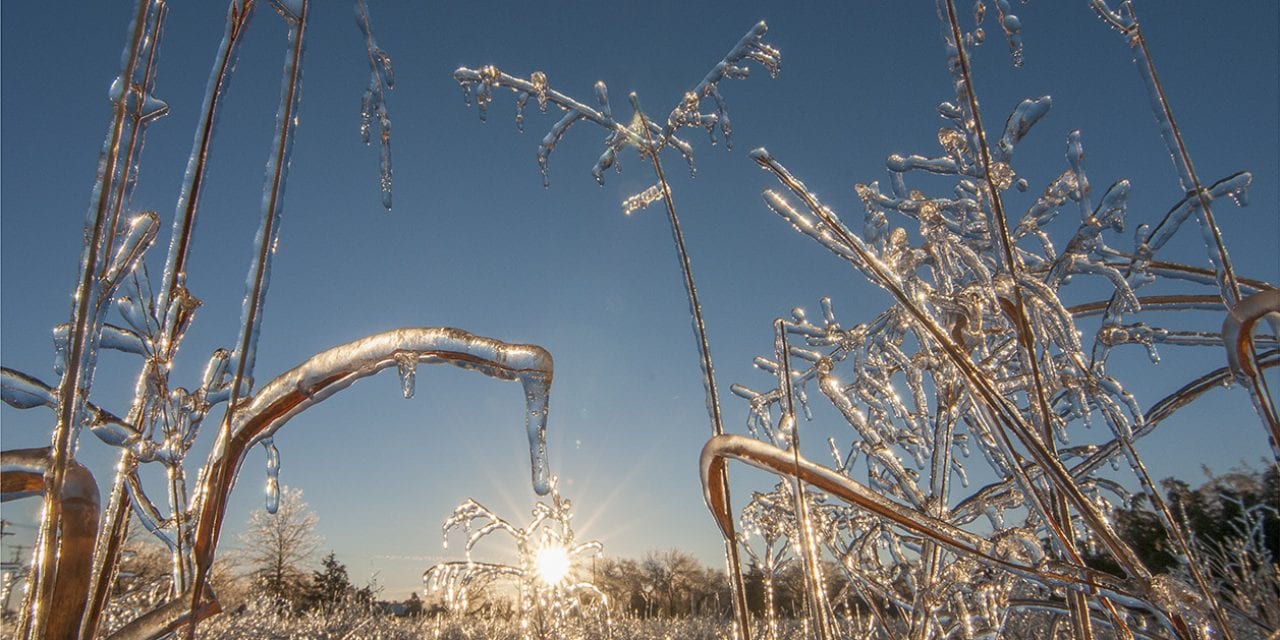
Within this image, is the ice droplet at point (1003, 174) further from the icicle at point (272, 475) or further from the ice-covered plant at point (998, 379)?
the icicle at point (272, 475)

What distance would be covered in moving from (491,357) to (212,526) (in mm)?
233

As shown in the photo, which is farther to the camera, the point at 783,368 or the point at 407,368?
the point at 783,368

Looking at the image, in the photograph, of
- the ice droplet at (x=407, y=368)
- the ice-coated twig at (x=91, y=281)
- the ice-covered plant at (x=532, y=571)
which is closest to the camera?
the ice-coated twig at (x=91, y=281)

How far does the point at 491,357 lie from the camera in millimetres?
549

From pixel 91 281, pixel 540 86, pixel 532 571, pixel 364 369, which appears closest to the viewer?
pixel 91 281

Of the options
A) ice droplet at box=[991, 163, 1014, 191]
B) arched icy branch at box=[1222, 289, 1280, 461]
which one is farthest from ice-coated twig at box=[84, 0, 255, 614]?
ice droplet at box=[991, 163, 1014, 191]

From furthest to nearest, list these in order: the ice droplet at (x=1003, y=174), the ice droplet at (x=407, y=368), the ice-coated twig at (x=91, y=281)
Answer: the ice droplet at (x=1003, y=174), the ice droplet at (x=407, y=368), the ice-coated twig at (x=91, y=281)

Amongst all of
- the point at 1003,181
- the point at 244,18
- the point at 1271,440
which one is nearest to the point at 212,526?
the point at 244,18

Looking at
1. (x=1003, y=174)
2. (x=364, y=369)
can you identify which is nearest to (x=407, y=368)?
(x=364, y=369)

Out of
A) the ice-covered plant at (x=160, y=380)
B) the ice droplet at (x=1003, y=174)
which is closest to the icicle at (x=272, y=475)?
the ice-covered plant at (x=160, y=380)

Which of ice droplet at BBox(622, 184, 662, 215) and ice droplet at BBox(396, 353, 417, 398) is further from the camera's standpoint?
ice droplet at BBox(622, 184, 662, 215)

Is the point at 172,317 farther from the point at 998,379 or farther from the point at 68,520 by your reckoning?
the point at 998,379

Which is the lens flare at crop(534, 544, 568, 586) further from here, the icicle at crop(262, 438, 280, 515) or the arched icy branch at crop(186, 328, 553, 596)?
the arched icy branch at crop(186, 328, 553, 596)

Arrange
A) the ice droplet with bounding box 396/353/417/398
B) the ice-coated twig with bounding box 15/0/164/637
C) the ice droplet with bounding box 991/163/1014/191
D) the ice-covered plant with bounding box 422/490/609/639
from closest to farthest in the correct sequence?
1. the ice-coated twig with bounding box 15/0/164/637
2. the ice droplet with bounding box 396/353/417/398
3. the ice droplet with bounding box 991/163/1014/191
4. the ice-covered plant with bounding box 422/490/609/639
